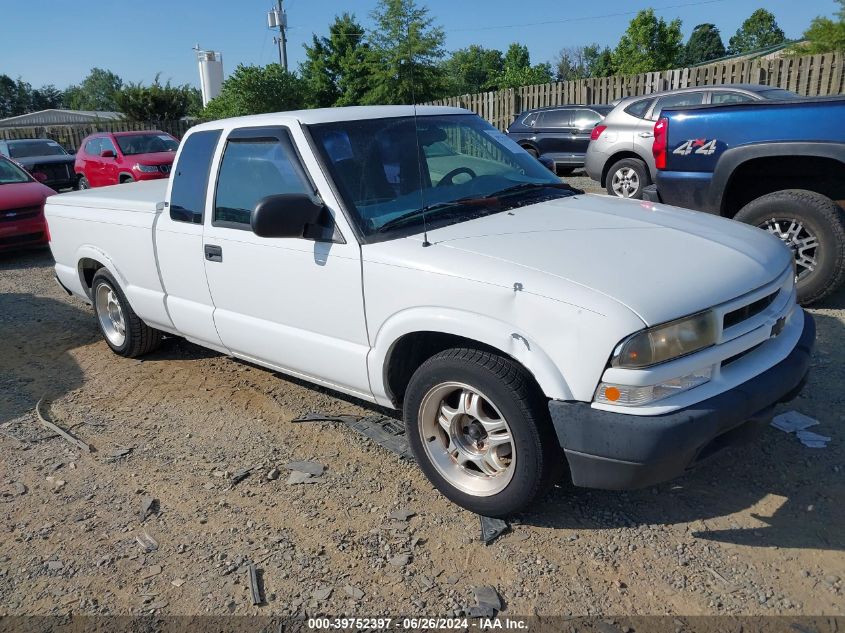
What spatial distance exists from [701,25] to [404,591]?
11076 centimetres

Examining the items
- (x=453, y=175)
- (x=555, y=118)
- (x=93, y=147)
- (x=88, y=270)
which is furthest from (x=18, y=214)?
(x=555, y=118)

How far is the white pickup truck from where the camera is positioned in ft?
8.72

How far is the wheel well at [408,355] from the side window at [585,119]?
12.5 meters

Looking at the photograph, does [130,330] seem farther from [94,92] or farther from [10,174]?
[94,92]

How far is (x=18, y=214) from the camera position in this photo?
10.1 meters

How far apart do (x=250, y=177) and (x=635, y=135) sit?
26.8 ft

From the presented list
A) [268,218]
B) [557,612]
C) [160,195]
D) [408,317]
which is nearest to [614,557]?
[557,612]

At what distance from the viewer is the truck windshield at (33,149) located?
17250 millimetres

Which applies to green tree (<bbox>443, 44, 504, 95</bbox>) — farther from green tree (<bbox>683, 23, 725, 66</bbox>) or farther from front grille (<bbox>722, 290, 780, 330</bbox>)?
front grille (<bbox>722, 290, 780, 330</bbox>)

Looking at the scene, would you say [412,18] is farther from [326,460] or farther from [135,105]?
[135,105]

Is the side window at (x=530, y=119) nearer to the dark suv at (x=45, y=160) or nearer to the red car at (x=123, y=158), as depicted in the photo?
the red car at (x=123, y=158)

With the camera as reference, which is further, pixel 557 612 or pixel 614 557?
pixel 614 557

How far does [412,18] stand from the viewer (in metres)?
4.73

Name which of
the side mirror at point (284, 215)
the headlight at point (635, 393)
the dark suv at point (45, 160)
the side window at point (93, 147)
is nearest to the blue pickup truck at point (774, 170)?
the headlight at point (635, 393)
